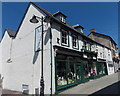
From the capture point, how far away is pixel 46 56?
8.60 m

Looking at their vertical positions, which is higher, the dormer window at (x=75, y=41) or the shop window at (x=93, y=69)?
the dormer window at (x=75, y=41)

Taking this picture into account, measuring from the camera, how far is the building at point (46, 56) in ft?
28.0

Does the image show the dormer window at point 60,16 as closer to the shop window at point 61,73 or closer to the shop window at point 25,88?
the shop window at point 61,73

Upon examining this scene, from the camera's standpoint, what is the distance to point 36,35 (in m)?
9.57

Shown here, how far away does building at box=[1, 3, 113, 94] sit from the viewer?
8539 mm

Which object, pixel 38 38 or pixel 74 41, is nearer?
pixel 38 38

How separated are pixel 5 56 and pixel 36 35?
23.8 ft

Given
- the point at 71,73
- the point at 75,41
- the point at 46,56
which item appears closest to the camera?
the point at 46,56

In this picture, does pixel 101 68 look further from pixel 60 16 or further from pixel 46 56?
pixel 46 56

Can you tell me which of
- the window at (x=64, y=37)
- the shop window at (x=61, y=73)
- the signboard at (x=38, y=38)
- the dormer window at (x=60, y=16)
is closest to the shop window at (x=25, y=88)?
the shop window at (x=61, y=73)

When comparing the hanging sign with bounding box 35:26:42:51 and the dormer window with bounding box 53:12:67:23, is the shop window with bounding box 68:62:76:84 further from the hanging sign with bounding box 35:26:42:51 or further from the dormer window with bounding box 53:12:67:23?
the dormer window with bounding box 53:12:67:23

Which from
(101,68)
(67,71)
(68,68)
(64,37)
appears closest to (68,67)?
(68,68)

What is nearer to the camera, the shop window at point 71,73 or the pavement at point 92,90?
the pavement at point 92,90

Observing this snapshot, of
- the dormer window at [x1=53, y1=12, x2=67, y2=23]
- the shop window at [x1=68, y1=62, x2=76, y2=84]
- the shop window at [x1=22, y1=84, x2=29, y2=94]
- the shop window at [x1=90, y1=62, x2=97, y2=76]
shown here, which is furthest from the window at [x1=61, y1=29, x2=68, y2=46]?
the shop window at [x1=90, y1=62, x2=97, y2=76]
